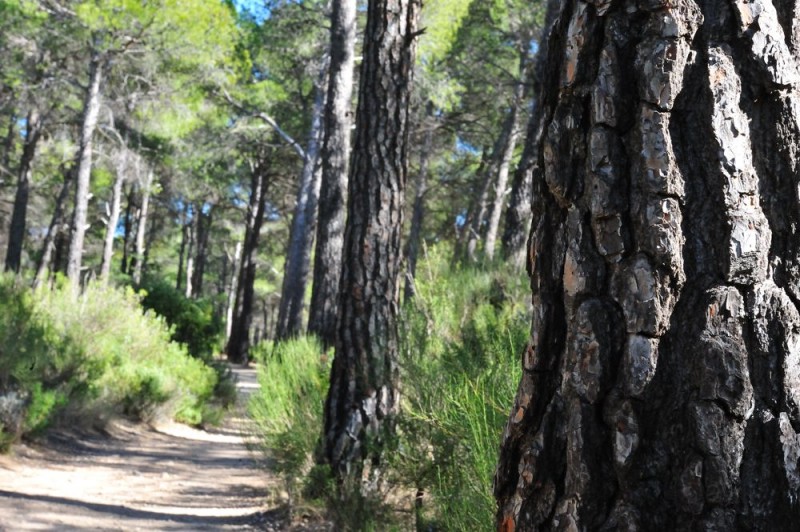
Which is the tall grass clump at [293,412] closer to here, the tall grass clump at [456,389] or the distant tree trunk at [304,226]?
the tall grass clump at [456,389]

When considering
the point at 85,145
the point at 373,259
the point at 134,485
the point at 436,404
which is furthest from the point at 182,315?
the point at 436,404

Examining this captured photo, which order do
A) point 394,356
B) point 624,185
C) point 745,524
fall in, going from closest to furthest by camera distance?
point 745,524 → point 624,185 → point 394,356

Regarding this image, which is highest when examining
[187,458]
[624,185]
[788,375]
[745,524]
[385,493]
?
[624,185]

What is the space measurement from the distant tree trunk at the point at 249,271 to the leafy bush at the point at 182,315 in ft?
22.3

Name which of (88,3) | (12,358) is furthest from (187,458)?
(88,3)

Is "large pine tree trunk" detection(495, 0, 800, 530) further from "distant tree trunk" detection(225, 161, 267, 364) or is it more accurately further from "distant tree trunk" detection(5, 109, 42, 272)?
"distant tree trunk" detection(225, 161, 267, 364)

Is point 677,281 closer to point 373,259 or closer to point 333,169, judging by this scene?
point 373,259

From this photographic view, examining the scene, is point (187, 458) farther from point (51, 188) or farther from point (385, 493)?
point (51, 188)

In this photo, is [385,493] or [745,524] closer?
[745,524]

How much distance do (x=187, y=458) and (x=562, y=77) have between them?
7.91 metres

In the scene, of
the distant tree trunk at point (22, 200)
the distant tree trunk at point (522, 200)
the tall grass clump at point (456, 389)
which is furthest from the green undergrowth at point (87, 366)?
the distant tree trunk at point (22, 200)

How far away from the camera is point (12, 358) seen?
728 centimetres

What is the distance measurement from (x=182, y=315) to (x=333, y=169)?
8.64 metres

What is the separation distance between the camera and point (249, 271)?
26312 millimetres
